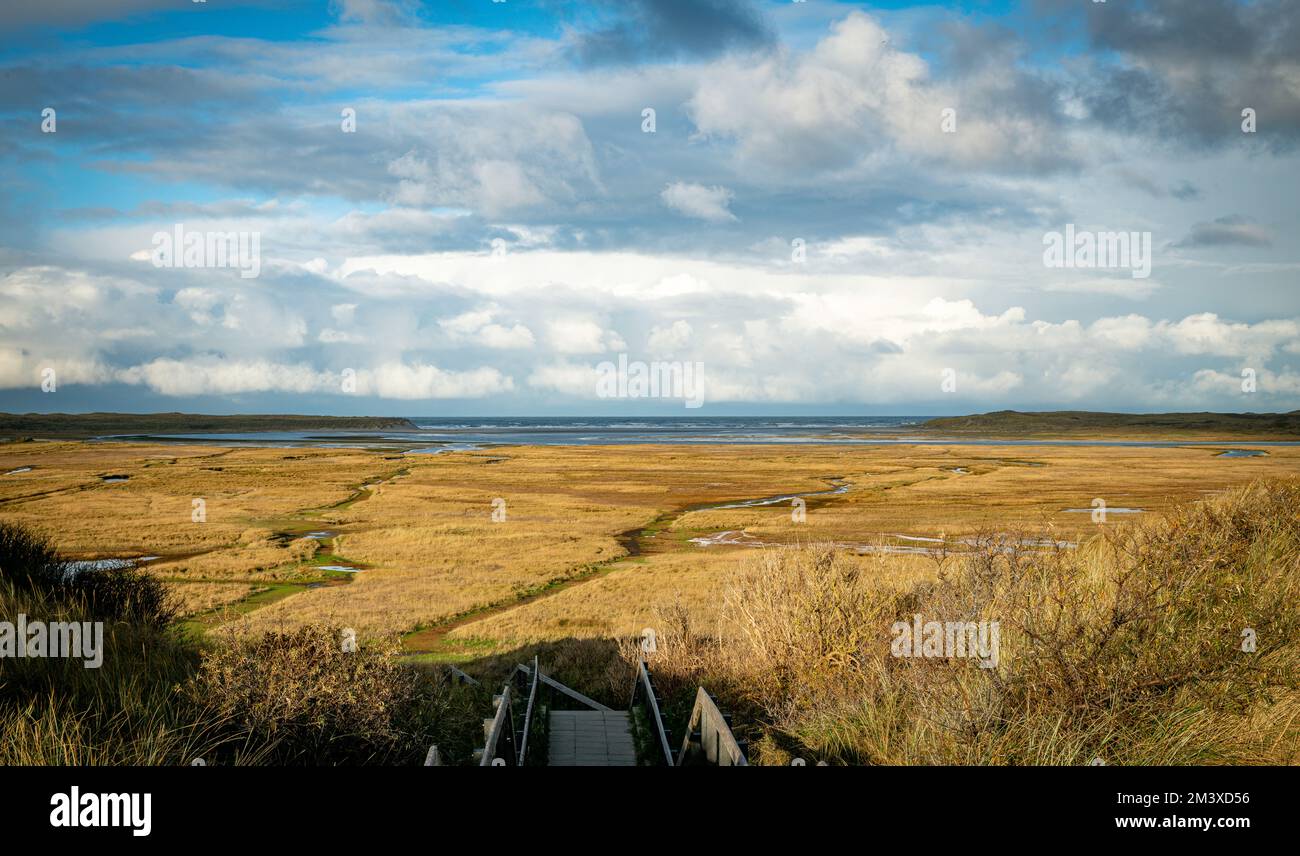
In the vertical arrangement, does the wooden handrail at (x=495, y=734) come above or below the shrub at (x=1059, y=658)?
below

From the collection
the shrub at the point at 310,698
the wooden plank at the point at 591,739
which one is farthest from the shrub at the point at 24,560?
the wooden plank at the point at 591,739

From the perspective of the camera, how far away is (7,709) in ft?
22.5

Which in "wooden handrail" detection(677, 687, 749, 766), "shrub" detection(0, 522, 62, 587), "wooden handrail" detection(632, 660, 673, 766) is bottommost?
"wooden handrail" detection(632, 660, 673, 766)

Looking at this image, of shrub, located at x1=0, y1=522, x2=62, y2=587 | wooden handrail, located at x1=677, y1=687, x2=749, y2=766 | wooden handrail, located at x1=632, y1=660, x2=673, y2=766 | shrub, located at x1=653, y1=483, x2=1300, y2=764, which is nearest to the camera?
shrub, located at x1=653, y1=483, x2=1300, y2=764

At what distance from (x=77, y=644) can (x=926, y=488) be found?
68.0m

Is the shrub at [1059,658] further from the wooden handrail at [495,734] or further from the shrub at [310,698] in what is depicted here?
the shrub at [310,698]

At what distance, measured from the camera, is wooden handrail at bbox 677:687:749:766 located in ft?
26.1

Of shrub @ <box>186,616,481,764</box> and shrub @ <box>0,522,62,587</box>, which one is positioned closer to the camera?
shrub @ <box>186,616,481,764</box>

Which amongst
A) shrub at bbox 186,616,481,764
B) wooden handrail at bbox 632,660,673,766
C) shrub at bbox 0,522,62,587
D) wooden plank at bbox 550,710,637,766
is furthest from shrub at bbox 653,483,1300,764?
shrub at bbox 0,522,62,587

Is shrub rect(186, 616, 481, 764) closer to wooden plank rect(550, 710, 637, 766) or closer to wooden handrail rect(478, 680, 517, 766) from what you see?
wooden handrail rect(478, 680, 517, 766)

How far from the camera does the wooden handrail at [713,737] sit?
796 centimetres

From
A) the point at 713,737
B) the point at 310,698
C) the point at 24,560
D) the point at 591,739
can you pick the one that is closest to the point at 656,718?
the point at 591,739

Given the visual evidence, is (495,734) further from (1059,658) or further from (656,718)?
(1059,658)
